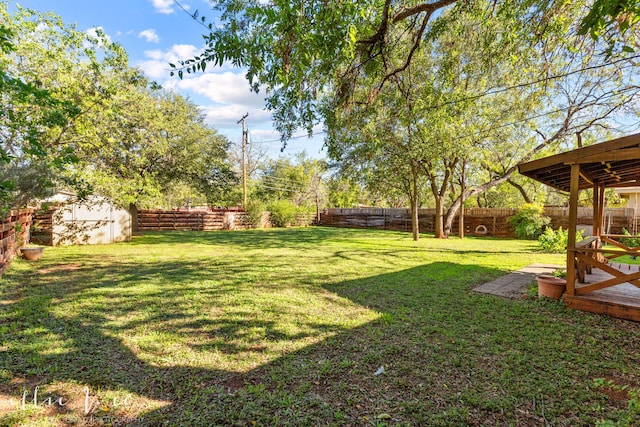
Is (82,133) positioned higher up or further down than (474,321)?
higher up

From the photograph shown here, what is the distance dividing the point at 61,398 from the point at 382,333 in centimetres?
276

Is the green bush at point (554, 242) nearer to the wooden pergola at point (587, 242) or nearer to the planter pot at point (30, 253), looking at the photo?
the wooden pergola at point (587, 242)

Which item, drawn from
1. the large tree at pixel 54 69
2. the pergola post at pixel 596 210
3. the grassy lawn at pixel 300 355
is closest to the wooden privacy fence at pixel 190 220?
the large tree at pixel 54 69

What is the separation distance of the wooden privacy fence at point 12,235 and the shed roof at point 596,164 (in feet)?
29.3

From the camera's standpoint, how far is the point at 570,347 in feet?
9.90

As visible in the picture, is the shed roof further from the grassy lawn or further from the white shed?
the white shed

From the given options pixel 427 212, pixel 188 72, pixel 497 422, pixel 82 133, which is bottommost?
pixel 497 422

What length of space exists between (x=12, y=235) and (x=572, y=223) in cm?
1059

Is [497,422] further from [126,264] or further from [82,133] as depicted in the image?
[82,133]

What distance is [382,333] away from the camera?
3.36 meters

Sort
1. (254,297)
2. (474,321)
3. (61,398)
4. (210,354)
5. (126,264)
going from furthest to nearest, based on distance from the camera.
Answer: (126,264)
(254,297)
(474,321)
(210,354)
(61,398)

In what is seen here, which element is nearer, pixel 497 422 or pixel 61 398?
pixel 497 422

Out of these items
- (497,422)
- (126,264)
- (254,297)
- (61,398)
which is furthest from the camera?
(126,264)

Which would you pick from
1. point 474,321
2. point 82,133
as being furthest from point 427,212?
point 82,133
